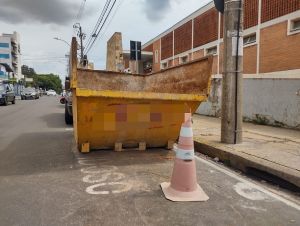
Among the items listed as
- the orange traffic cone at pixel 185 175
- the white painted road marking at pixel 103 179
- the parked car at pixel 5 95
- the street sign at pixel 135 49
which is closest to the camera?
the orange traffic cone at pixel 185 175

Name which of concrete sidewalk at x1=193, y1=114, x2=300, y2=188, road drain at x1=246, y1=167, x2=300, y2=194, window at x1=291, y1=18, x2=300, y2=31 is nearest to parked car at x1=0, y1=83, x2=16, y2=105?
window at x1=291, y1=18, x2=300, y2=31

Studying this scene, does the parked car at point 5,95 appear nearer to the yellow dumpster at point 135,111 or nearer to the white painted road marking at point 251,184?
the yellow dumpster at point 135,111

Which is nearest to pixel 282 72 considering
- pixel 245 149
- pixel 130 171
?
pixel 245 149

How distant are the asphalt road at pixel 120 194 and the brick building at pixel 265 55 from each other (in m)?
5.33

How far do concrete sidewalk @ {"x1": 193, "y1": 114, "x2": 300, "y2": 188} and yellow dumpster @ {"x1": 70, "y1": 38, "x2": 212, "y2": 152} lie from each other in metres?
0.97

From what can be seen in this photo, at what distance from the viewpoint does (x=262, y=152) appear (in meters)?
6.09

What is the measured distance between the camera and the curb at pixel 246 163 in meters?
4.70

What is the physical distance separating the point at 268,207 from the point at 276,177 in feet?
3.73

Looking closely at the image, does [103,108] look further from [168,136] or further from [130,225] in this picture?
[130,225]

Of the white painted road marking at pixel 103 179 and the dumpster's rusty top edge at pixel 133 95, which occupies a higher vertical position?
the dumpster's rusty top edge at pixel 133 95

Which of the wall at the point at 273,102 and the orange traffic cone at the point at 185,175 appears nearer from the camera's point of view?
the orange traffic cone at the point at 185,175

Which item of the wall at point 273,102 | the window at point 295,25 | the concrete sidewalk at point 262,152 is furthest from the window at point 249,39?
the concrete sidewalk at point 262,152

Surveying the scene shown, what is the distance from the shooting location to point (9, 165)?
228 inches

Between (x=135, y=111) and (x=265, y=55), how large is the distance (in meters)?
10.7
